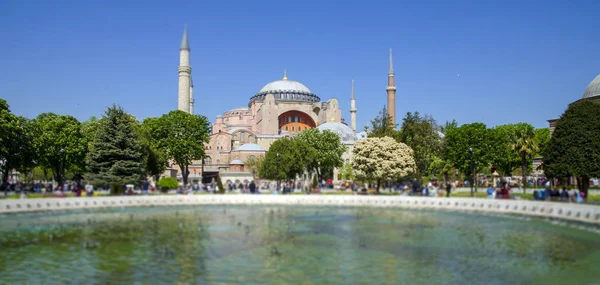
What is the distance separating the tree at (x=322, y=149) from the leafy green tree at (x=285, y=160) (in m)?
2.17

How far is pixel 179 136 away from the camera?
58469mm

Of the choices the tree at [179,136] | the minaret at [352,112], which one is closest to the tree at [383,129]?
the tree at [179,136]

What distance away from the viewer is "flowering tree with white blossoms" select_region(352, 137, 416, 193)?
44.8 metres

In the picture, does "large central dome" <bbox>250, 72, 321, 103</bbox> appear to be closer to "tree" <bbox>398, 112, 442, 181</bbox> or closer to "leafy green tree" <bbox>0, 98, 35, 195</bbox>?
"tree" <bbox>398, 112, 442, 181</bbox>

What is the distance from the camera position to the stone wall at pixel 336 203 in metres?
24.0

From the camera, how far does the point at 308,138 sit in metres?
60.3

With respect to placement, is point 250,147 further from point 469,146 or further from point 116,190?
point 116,190

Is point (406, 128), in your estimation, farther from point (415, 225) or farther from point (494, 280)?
point (494, 280)

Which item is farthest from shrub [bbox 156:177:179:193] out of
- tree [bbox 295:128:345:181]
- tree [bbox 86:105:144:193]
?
tree [bbox 295:128:345:181]

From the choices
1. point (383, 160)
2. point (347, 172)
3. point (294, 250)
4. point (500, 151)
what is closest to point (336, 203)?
point (383, 160)

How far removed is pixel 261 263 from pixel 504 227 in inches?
467

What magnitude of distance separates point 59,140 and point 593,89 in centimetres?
5338

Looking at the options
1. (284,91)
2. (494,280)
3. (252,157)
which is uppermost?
(284,91)

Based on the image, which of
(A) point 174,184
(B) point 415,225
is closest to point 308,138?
(A) point 174,184
